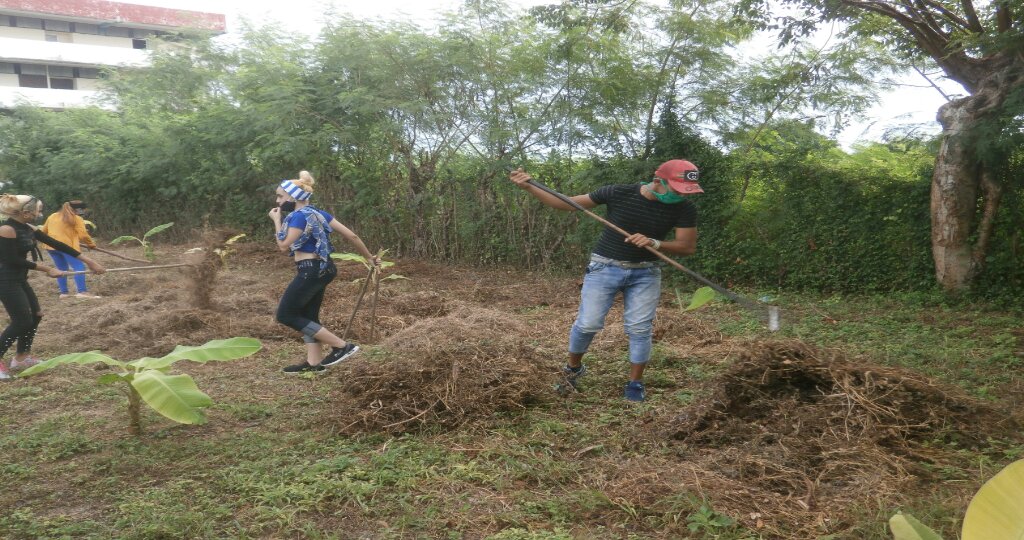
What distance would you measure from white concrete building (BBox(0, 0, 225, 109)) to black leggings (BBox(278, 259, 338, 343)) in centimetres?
3169

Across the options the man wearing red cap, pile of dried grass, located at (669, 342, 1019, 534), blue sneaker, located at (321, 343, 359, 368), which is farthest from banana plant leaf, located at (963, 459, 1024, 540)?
blue sneaker, located at (321, 343, 359, 368)

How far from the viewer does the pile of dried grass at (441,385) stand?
4.82 metres

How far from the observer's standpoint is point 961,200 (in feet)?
28.0

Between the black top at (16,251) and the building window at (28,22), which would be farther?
the building window at (28,22)

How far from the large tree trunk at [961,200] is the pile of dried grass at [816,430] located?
4.95 m

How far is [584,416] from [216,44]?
19.9 m

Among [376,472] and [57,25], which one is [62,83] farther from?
[376,472]

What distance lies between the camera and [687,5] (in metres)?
10.8

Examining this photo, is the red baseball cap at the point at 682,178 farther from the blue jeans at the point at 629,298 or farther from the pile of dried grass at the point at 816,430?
the pile of dried grass at the point at 816,430

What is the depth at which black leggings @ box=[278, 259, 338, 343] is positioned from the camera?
621 centimetres

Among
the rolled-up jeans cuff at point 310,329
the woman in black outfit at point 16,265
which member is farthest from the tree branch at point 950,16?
the woman in black outfit at point 16,265

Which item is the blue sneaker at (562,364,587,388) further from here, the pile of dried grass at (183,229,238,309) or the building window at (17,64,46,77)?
the building window at (17,64,46,77)

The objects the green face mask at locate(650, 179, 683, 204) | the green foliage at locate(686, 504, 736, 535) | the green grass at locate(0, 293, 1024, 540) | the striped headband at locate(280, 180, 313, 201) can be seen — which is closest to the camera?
the green foliage at locate(686, 504, 736, 535)

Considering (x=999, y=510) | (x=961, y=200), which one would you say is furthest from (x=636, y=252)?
(x=961, y=200)
